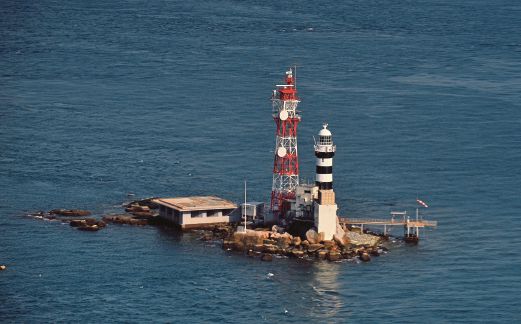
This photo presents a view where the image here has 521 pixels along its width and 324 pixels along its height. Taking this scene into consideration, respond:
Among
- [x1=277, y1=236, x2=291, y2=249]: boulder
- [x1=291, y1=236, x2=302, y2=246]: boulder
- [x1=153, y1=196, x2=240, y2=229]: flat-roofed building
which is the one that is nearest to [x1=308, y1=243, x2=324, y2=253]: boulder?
[x1=291, y1=236, x2=302, y2=246]: boulder

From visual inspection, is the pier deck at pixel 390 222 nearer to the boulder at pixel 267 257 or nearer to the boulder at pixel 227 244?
the boulder at pixel 267 257

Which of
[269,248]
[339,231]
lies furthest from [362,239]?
[269,248]

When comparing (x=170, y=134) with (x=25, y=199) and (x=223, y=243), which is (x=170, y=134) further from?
(x=223, y=243)

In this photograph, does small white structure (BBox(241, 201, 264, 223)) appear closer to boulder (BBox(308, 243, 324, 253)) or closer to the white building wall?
the white building wall

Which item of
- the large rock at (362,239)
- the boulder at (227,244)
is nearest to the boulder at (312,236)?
the large rock at (362,239)

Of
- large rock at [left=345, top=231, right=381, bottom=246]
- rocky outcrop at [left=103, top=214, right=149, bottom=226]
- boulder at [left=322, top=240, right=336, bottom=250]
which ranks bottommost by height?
boulder at [left=322, top=240, right=336, bottom=250]

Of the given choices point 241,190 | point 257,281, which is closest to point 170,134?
point 241,190

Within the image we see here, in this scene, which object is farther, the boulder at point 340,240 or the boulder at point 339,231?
the boulder at point 339,231
